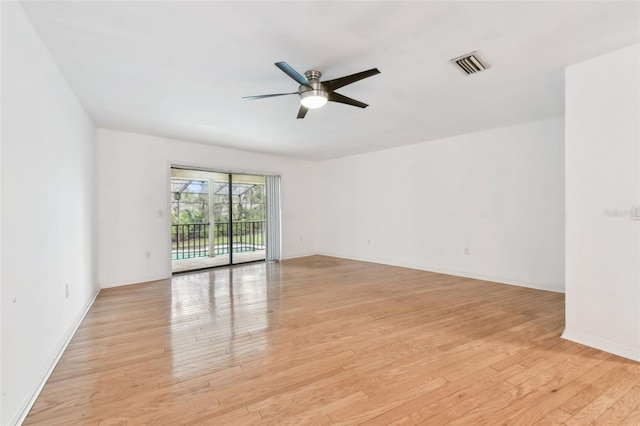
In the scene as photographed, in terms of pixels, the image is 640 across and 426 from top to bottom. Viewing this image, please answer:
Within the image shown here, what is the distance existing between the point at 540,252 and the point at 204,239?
21.7 feet

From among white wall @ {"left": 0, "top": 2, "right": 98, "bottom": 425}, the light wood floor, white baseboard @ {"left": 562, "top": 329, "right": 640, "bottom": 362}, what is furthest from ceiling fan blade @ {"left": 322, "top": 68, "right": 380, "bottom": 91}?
white baseboard @ {"left": 562, "top": 329, "right": 640, "bottom": 362}

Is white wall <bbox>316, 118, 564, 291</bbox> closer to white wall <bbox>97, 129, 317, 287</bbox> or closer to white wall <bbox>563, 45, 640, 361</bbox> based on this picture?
white wall <bbox>563, 45, 640, 361</bbox>

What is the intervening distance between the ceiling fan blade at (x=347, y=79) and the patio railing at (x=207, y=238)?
14.7 feet

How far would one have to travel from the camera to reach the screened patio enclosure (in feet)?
20.4

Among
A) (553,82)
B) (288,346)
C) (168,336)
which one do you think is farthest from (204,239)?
(553,82)

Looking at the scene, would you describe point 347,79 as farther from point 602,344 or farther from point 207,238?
point 207,238

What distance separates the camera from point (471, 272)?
503 cm

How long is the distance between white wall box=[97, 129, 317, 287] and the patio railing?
1.28 metres

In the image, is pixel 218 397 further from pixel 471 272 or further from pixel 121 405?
pixel 471 272

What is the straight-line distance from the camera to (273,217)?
685 centimetres

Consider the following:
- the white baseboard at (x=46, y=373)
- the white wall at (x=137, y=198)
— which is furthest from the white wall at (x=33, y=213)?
the white wall at (x=137, y=198)

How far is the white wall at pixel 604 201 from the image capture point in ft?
7.63

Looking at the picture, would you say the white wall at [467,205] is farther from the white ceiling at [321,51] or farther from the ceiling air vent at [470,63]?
the ceiling air vent at [470,63]

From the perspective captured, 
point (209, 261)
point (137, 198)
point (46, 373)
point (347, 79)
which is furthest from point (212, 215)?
point (347, 79)
